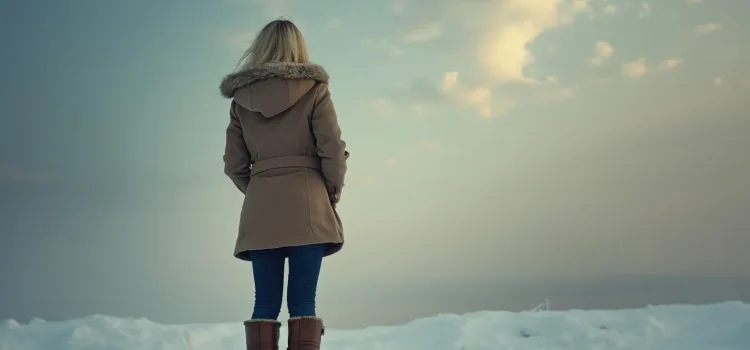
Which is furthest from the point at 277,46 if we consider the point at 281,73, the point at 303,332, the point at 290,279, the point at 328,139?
the point at 303,332

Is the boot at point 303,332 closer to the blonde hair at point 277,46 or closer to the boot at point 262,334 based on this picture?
the boot at point 262,334

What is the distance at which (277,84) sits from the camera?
280 cm

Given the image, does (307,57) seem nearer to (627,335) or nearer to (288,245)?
(288,245)

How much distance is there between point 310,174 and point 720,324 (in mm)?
3588

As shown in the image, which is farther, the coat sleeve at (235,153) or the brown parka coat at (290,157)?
the coat sleeve at (235,153)

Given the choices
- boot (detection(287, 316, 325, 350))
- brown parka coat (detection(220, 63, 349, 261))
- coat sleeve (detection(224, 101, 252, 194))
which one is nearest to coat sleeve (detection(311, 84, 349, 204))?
brown parka coat (detection(220, 63, 349, 261))

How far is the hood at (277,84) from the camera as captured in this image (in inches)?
110

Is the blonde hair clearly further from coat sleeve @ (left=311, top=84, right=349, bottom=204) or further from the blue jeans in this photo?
the blue jeans

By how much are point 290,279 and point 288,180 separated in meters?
0.44

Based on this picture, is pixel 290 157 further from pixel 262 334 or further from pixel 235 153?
pixel 262 334

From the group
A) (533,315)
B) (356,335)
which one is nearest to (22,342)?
(356,335)

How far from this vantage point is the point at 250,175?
306 cm

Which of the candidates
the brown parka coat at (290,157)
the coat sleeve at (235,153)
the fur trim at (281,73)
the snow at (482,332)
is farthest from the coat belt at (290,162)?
the snow at (482,332)

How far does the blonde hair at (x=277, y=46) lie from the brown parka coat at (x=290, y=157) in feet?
A: 0.29
